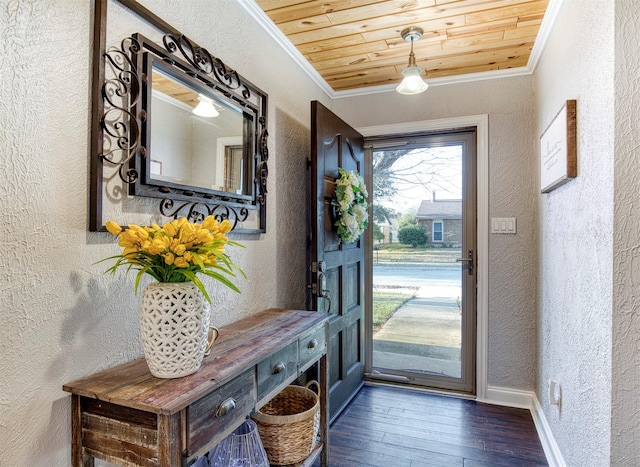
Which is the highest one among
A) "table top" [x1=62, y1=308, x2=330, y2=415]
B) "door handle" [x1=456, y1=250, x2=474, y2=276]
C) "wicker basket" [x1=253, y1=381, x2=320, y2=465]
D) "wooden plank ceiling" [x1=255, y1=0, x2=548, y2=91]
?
"wooden plank ceiling" [x1=255, y1=0, x2=548, y2=91]

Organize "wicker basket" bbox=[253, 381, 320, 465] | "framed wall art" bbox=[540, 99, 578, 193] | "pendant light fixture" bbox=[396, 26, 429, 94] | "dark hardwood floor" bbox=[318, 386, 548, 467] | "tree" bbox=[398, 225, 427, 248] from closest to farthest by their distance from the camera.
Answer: "framed wall art" bbox=[540, 99, 578, 193]
"wicker basket" bbox=[253, 381, 320, 465]
"dark hardwood floor" bbox=[318, 386, 548, 467]
"pendant light fixture" bbox=[396, 26, 429, 94]
"tree" bbox=[398, 225, 427, 248]

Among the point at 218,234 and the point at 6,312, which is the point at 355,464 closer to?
the point at 218,234

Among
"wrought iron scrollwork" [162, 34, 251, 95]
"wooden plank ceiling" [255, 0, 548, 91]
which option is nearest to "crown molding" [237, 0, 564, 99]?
"wooden plank ceiling" [255, 0, 548, 91]

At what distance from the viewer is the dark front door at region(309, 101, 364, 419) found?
7.22 feet

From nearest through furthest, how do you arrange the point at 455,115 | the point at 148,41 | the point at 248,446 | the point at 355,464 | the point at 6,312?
the point at 6,312 < the point at 148,41 < the point at 248,446 < the point at 355,464 < the point at 455,115

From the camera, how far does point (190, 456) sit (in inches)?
39.8

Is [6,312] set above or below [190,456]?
above

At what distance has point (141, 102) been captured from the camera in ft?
4.16

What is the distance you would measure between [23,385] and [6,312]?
0.19m

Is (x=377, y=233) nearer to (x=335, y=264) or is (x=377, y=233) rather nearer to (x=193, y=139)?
(x=335, y=264)

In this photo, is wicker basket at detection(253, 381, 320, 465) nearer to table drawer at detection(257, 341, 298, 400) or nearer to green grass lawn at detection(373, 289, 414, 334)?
table drawer at detection(257, 341, 298, 400)

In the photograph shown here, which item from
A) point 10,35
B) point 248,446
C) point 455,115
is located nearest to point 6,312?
point 10,35

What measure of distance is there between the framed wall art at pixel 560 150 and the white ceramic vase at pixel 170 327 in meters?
1.56

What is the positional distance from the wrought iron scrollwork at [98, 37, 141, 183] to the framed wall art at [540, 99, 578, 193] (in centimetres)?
166
